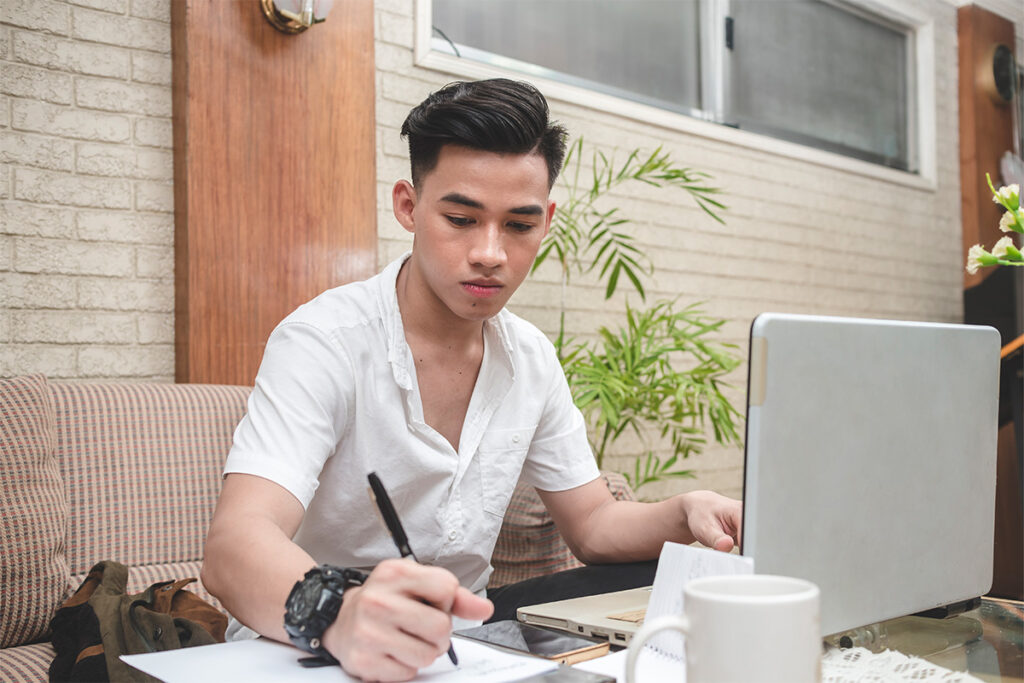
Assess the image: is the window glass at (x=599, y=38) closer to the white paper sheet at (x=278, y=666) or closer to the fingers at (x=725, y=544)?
the fingers at (x=725, y=544)

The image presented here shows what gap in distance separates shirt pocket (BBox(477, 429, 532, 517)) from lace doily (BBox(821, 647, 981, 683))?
72 centimetres

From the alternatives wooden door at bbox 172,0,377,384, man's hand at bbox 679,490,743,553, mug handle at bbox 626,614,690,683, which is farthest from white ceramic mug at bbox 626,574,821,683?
wooden door at bbox 172,0,377,384

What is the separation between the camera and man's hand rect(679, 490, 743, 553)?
43.6 inches

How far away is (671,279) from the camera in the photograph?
12.6ft

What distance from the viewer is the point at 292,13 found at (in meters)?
2.44

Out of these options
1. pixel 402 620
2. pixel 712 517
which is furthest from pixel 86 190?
pixel 402 620

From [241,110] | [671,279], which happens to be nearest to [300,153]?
[241,110]

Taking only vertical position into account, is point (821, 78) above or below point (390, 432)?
above

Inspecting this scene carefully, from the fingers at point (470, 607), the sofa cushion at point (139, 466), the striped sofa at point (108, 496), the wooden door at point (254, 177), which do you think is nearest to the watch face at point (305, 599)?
the fingers at point (470, 607)

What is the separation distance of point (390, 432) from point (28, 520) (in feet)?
2.57

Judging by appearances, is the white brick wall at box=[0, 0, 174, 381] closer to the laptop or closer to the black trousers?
the black trousers

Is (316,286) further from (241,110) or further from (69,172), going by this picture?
(69,172)

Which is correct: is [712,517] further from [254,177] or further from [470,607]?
[254,177]

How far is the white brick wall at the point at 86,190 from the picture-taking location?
2.18m
